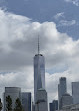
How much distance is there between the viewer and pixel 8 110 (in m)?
182

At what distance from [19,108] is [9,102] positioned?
7450 millimetres

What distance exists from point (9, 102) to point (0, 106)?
987 centimetres

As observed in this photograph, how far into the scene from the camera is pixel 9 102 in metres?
182

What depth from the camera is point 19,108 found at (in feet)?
602

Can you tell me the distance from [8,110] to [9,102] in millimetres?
4959

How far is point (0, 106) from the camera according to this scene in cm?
17338

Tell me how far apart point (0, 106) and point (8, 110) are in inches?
387

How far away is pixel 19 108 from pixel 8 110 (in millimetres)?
7045

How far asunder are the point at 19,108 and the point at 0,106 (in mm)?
14902
